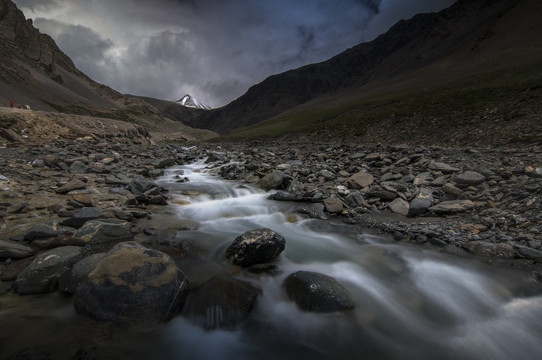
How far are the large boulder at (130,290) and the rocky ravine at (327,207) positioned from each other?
596 mm

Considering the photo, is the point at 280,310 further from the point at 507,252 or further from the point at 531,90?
the point at 531,90

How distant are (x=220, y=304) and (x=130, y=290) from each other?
4.17 ft

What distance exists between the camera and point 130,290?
312 cm

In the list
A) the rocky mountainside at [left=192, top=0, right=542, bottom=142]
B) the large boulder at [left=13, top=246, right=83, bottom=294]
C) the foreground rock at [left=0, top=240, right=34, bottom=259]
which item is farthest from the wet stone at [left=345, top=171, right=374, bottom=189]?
the rocky mountainside at [left=192, top=0, right=542, bottom=142]

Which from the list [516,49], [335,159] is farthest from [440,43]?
[335,159]

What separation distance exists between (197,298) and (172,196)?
6.13m

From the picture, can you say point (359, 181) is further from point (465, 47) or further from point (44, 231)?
point (465, 47)

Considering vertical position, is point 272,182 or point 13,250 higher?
point 13,250

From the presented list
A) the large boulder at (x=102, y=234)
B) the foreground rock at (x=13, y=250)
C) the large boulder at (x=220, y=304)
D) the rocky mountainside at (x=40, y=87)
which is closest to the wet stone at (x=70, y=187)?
the large boulder at (x=102, y=234)

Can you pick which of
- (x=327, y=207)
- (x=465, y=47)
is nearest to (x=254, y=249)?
(x=327, y=207)

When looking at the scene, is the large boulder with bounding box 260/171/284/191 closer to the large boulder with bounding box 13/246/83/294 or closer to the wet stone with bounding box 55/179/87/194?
the wet stone with bounding box 55/179/87/194

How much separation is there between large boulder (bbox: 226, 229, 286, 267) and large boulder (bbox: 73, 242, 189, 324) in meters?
1.40

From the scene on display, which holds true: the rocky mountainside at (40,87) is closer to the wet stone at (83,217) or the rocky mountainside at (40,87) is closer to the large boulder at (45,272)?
the wet stone at (83,217)

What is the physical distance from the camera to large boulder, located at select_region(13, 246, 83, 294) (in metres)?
3.35
